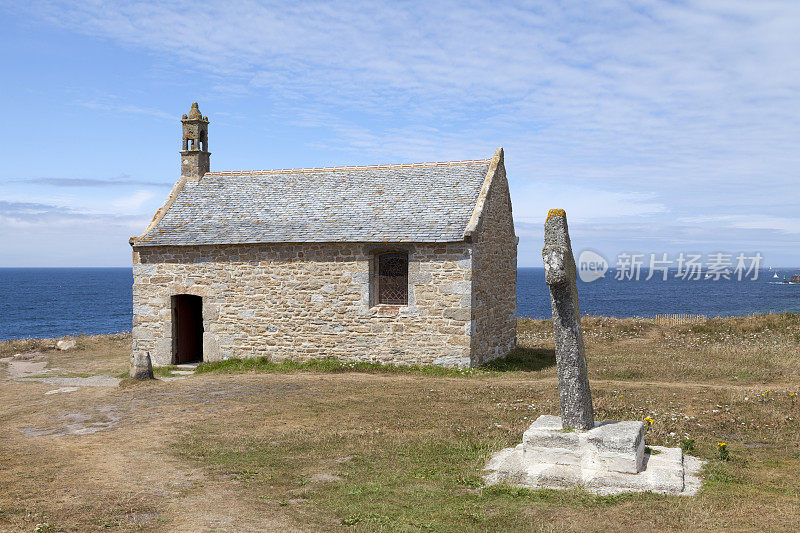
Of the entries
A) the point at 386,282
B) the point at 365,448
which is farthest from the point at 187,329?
the point at 365,448

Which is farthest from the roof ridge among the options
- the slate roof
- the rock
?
the rock

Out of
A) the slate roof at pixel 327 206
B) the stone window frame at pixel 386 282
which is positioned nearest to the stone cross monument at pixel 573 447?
the slate roof at pixel 327 206

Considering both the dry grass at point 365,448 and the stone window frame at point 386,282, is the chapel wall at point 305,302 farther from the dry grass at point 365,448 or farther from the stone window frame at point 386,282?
the dry grass at point 365,448

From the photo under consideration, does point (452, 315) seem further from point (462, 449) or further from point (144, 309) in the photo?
point (144, 309)

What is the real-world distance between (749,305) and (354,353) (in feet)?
215

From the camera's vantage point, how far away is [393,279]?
18.5 m

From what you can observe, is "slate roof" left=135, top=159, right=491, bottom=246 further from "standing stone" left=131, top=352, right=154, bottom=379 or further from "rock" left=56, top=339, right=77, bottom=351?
"rock" left=56, top=339, right=77, bottom=351

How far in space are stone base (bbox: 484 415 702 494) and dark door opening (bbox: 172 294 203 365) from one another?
14583mm

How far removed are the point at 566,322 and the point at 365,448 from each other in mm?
3813

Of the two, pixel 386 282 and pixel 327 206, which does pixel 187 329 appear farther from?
pixel 386 282

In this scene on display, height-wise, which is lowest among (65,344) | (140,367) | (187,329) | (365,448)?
(65,344)

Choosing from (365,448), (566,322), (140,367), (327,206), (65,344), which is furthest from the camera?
(65,344)

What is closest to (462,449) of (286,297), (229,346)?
(286,297)

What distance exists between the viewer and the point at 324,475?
873 cm
